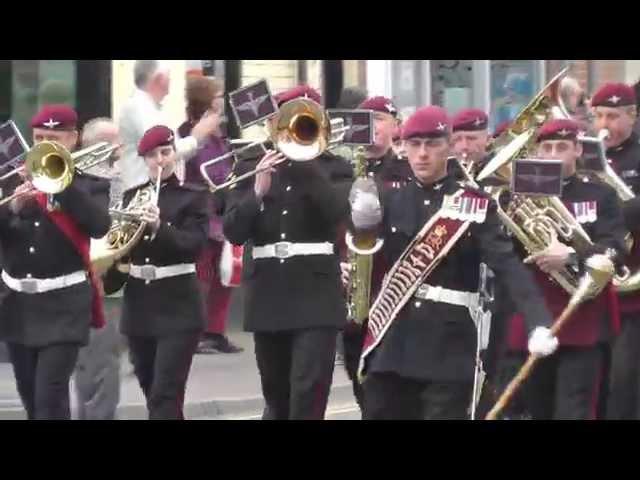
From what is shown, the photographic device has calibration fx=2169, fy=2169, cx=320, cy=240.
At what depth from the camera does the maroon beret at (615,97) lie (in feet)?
35.2

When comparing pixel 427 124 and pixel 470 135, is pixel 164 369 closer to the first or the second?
pixel 427 124

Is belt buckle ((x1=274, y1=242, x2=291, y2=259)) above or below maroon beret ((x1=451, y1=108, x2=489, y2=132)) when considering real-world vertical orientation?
below

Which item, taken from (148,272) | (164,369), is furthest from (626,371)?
(148,272)

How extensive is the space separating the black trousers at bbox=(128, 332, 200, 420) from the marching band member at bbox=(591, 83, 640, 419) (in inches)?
79.3

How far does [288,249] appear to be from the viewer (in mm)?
9859

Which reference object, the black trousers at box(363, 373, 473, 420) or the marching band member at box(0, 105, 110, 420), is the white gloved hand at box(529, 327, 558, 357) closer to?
the black trousers at box(363, 373, 473, 420)

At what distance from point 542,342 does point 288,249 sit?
1.44m

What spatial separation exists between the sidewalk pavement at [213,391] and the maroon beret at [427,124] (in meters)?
3.66

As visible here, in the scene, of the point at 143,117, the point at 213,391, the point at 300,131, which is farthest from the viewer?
the point at 143,117

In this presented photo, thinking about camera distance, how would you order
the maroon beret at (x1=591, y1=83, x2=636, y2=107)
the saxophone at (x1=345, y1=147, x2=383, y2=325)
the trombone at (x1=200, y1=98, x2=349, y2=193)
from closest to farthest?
the trombone at (x1=200, y1=98, x2=349, y2=193), the saxophone at (x1=345, y1=147, x2=383, y2=325), the maroon beret at (x1=591, y1=83, x2=636, y2=107)

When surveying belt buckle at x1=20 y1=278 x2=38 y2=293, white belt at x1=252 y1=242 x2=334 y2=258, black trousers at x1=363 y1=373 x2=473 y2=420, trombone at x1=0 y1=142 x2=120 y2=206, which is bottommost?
black trousers at x1=363 y1=373 x2=473 y2=420

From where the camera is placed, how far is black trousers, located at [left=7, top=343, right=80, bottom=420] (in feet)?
31.9

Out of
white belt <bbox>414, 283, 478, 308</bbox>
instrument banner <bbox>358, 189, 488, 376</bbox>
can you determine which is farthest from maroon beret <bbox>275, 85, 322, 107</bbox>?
white belt <bbox>414, 283, 478, 308</bbox>

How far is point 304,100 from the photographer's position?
31.8 feet
